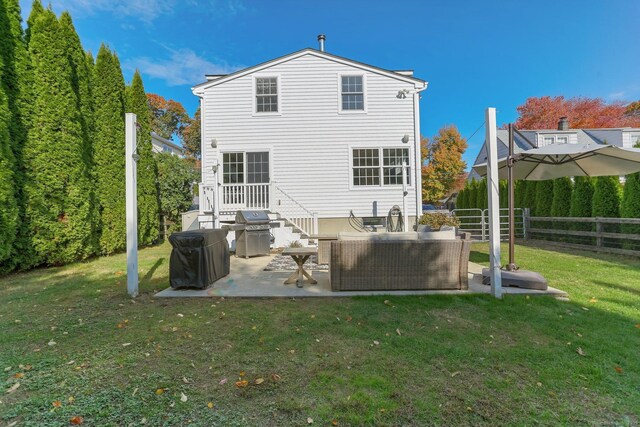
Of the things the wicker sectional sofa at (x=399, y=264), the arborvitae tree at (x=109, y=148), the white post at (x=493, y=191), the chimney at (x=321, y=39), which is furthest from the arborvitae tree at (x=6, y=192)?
the chimney at (x=321, y=39)

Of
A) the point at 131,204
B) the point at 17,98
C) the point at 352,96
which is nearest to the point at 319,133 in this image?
the point at 352,96

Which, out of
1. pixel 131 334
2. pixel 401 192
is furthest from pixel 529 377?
pixel 401 192

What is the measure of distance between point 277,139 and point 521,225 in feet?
32.7

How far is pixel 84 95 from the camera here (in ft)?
24.7

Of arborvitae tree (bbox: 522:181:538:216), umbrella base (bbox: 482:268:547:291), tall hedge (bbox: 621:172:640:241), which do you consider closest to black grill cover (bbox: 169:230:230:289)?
umbrella base (bbox: 482:268:547:291)

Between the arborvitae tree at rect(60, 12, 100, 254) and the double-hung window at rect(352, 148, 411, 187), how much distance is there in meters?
7.75

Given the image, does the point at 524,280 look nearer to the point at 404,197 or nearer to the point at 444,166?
the point at 404,197

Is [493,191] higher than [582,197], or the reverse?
[582,197]

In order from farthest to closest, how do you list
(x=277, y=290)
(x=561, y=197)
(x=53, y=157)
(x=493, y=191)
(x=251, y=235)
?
(x=561, y=197) → (x=251, y=235) → (x=53, y=157) → (x=277, y=290) → (x=493, y=191)

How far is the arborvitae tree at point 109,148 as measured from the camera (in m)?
8.01

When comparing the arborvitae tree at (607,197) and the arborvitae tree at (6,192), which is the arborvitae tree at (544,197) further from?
the arborvitae tree at (6,192)

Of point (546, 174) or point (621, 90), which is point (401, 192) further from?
point (621, 90)

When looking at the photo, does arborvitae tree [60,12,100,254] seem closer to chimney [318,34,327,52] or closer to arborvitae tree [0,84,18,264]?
arborvitae tree [0,84,18,264]

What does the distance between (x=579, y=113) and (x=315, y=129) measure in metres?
27.2
